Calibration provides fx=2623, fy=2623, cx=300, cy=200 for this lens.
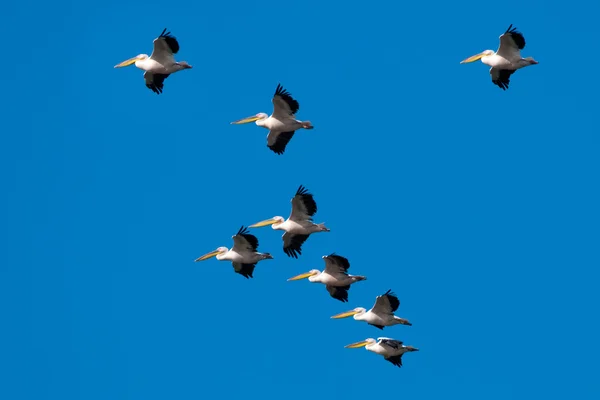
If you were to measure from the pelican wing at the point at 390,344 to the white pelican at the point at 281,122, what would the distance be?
450 centimetres

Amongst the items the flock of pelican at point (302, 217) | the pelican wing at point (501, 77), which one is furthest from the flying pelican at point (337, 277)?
the pelican wing at point (501, 77)

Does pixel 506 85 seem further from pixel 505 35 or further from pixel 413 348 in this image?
pixel 413 348

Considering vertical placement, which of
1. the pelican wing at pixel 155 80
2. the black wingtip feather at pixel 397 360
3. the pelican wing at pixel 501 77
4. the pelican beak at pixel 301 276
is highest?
the pelican wing at pixel 501 77

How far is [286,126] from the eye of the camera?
54531 mm

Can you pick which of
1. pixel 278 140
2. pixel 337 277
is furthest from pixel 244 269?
pixel 278 140

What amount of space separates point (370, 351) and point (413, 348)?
1618 millimetres

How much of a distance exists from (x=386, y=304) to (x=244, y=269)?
3.47m

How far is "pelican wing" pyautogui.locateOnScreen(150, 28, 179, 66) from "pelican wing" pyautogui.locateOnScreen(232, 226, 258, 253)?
12.6ft

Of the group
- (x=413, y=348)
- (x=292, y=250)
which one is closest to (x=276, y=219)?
(x=292, y=250)

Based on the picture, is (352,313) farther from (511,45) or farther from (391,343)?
(511,45)

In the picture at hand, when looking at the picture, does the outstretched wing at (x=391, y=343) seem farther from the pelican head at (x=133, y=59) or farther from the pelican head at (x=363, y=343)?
the pelican head at (x=133, y=59)

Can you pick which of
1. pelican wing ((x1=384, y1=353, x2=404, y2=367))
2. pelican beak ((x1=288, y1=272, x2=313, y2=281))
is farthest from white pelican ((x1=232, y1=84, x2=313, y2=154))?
pelican wing ((x1=384, y1=353, x2=404, y2=367))

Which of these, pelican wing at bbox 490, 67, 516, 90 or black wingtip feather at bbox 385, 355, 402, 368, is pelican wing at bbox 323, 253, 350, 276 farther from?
pelican wing at bbox 490, 67, 516, 90

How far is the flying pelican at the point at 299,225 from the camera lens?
5425 cm
